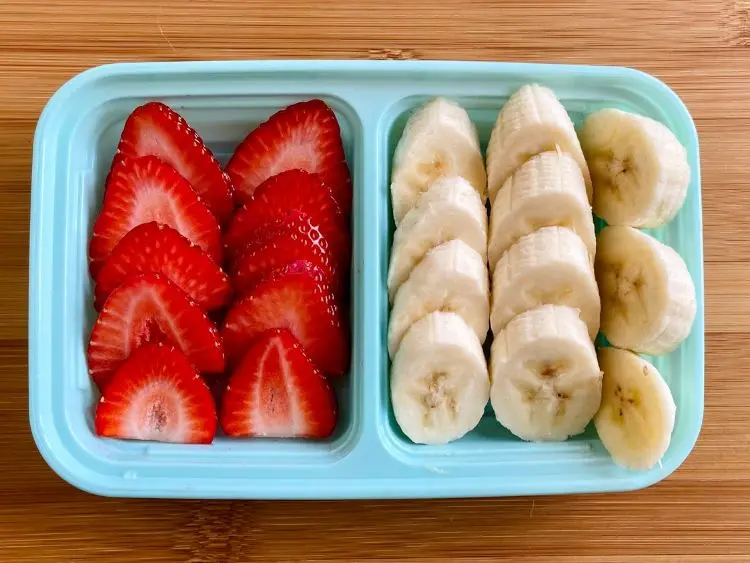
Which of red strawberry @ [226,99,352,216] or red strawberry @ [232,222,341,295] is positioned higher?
red strawberry @ [226,99,352,216]

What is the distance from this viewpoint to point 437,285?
1.31 m

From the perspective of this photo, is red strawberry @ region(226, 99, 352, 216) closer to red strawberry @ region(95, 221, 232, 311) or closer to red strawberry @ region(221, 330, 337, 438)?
red strawberry @ region(95, 221, 232, 311)

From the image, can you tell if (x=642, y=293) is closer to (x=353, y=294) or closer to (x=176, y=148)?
(x=353, y=294)

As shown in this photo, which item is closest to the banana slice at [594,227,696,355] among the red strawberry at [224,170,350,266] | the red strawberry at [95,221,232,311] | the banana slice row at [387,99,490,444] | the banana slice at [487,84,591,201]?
the banana slice at [487,84,591,201]

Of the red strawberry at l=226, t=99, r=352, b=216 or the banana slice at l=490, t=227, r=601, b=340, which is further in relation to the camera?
the red strawberry at l=226, t=99, r=352, b=216

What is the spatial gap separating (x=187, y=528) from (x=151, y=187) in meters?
0.63

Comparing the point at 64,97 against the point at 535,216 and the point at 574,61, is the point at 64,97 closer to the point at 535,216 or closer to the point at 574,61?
the point at 535,216

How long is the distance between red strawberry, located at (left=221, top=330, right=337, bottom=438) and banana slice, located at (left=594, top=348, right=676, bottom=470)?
1.58 ft

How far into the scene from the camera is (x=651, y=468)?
1312 mm

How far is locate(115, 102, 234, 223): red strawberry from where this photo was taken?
1.40 meters

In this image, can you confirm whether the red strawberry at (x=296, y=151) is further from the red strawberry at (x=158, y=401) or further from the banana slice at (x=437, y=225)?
the red strawberry at (x=158, y=401)

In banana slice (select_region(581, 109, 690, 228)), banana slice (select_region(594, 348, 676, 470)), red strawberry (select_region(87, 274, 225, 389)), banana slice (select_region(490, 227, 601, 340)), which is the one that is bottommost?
banana slice (select_region(594, 348, 676, 470))

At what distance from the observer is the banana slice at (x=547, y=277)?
1.28 meters

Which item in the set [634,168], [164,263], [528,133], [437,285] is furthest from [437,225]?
[164,263]
